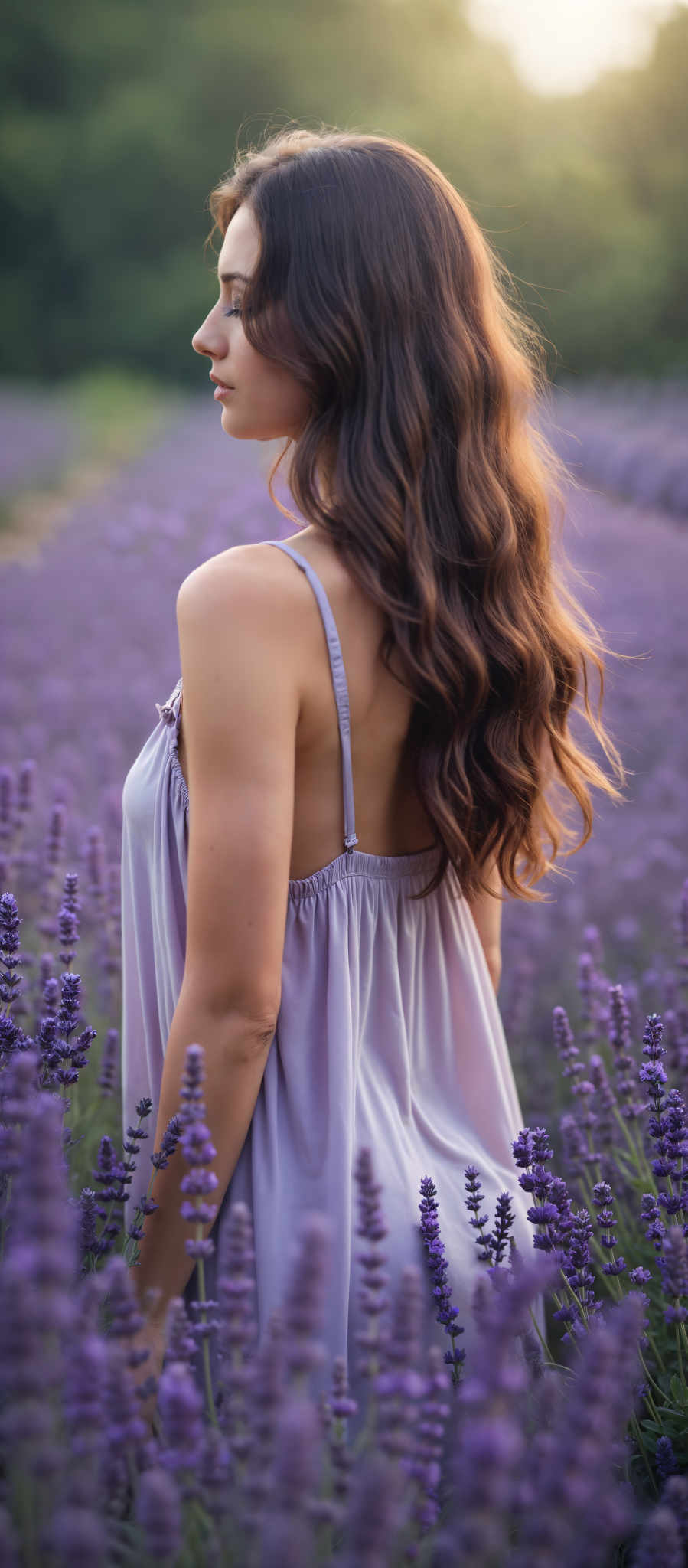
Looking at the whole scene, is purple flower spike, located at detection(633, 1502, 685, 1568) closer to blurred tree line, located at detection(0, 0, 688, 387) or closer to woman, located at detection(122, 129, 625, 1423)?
woman, located at detection(122, 129, 625, 1423)

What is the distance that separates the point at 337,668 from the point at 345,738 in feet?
0.27

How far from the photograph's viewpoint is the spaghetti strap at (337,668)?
1224mm

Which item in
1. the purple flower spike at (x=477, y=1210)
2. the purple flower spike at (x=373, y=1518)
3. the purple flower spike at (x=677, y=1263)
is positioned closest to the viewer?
the purple flower spike at (x=373, y=1518)

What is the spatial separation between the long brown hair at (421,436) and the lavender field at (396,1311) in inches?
14.4

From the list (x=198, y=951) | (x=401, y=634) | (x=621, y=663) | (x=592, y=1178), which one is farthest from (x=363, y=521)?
(x=621, y=663)

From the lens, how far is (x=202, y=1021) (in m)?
1.22

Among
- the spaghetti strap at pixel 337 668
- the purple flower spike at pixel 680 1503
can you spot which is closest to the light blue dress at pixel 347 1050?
the spaghetti strap at pixel 337 668

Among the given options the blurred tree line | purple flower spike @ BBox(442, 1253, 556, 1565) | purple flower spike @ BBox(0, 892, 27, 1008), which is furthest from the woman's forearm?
the blurred tree line

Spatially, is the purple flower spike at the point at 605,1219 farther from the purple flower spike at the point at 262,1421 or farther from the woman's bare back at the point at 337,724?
the purple flower spike at the point at 262,1421

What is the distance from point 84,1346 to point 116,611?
516 centimetres

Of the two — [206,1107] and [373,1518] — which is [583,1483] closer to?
[373,1518]

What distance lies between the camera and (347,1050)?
133 centimetres

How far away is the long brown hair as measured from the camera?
51.7 inches

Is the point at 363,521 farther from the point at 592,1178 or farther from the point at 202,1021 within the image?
the point at 592,1178
